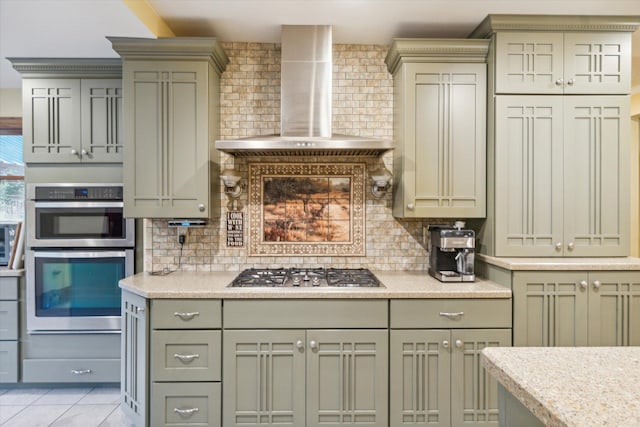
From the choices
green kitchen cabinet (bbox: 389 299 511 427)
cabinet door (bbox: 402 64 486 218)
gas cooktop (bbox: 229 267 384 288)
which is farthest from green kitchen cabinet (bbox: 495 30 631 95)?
gas cooktop (bbox: 229 267 384 288)

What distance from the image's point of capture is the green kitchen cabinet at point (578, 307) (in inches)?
86.7

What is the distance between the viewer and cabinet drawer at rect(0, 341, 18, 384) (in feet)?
9.46

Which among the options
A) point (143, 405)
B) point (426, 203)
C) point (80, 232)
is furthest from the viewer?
point (80, 232)

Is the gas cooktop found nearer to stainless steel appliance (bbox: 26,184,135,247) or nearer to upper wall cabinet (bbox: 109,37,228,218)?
upper wall cabinet (bbox: 109,37,228,218)

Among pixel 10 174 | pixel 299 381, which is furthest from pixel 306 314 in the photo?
pixel 10 174

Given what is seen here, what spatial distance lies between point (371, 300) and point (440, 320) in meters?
0.42

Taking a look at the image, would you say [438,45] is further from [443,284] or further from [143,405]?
[143,405]

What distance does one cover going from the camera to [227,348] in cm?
218

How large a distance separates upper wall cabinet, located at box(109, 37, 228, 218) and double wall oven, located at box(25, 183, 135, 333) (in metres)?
0.48

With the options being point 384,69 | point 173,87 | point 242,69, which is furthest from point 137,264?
point 384,69

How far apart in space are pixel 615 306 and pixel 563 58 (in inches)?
60.7

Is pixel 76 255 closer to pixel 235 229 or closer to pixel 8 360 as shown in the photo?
pixel 8 360

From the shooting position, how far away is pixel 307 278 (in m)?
2.51

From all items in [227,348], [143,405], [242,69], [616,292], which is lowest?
[143,405]
